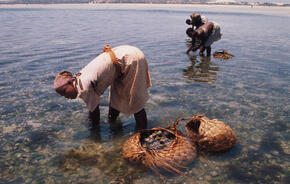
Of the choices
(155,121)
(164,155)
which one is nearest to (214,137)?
(164,155)

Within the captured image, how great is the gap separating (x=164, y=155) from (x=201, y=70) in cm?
592

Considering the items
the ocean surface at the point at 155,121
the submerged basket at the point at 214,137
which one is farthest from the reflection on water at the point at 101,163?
the submerged basket at the point at 214,137

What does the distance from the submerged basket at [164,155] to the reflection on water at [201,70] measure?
4.36m

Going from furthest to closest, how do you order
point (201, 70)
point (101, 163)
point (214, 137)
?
point (201, 70)
point (101, 163)
point (214, 137)

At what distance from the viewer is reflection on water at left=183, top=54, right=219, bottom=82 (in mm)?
7828

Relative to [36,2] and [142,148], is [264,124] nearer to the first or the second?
[142,148]

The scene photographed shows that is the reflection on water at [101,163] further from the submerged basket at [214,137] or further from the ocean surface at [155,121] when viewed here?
the submerged basket at [214,137]

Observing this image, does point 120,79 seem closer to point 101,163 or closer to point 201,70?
point 101,163

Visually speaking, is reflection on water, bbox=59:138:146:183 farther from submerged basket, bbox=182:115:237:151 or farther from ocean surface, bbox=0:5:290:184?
submerged basket, bbox=182:115:237:151

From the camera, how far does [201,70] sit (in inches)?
346

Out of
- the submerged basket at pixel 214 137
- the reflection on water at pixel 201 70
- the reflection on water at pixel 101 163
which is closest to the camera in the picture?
the reflection on water at pixel 101 163

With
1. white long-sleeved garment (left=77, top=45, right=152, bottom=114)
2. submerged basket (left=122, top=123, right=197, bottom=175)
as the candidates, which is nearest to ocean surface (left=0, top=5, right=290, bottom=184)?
submerged basket (left=122, top=123, right=197, bottom=175)

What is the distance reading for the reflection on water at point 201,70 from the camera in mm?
7828

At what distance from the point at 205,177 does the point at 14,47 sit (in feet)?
38.8
